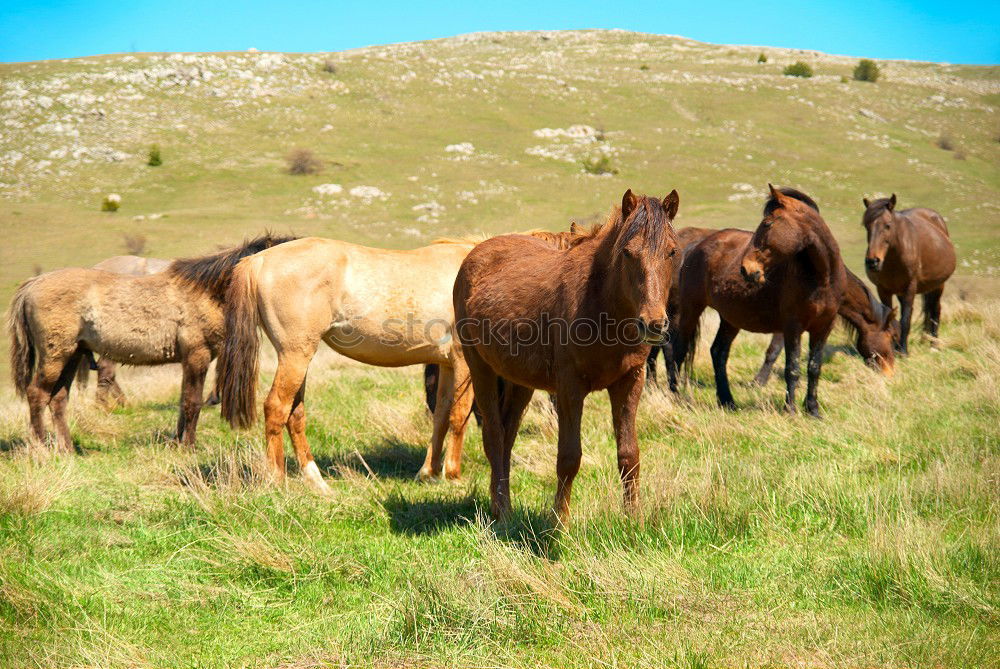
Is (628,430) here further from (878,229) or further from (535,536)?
(878,229)

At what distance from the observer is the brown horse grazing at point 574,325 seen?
4.13 meters

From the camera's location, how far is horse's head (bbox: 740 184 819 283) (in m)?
8.09

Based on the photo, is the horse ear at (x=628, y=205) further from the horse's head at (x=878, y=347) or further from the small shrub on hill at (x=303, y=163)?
the small shrub on hill at (x=303, y=163)

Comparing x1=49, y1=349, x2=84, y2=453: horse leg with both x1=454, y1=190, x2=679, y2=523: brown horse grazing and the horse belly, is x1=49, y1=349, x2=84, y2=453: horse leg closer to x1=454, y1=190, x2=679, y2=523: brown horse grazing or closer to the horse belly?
the horse belly

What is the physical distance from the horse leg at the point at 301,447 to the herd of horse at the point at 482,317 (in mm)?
18

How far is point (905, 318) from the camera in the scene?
11492mm

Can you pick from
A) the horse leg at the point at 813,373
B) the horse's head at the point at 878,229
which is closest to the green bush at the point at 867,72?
the horse's head at the point at 878,229

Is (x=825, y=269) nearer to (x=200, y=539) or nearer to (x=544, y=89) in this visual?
(x=200, y=539)

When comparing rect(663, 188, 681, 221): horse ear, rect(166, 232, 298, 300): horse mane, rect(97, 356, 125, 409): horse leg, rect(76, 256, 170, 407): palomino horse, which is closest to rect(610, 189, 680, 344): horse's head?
rect(663, 188, 681, 221): horse ear

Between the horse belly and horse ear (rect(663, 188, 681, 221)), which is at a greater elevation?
horse ear (rect(663, 188, 681, 221))

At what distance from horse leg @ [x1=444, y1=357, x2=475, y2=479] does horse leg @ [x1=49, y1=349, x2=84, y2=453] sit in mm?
4065

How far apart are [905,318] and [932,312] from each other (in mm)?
1415

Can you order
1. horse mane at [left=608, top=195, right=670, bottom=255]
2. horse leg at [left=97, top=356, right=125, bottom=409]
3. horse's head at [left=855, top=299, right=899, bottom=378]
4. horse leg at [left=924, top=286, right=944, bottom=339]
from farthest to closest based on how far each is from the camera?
horse leg at [left=924, top=286, right=944, bottom=339] < horse leg at [left=97, top=356, right=125, bottom=409] < horse's head at [left=855, top=299, right=899, bottom=378] < horse mane at [left=608, top=195, right=670, bottom=255]

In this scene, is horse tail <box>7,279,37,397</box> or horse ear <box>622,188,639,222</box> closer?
horse ear <box>622,188,639,222</box>
